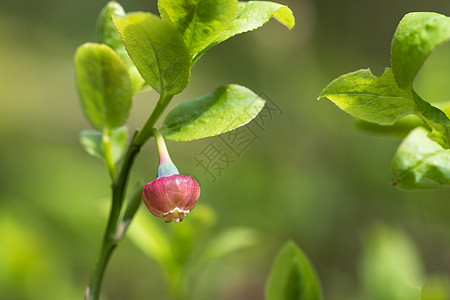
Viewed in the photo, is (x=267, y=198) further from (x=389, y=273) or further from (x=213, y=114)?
(x=213, y=114)

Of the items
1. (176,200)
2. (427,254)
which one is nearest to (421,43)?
(176,200)

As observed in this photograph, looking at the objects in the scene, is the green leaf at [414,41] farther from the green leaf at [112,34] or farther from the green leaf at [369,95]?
the green leaf at [112,34]

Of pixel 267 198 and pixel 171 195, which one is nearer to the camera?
pixel 171 195

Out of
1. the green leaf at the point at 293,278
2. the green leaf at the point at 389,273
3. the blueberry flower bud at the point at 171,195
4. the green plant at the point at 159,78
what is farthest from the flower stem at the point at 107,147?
the green leaf at the point at 389,273

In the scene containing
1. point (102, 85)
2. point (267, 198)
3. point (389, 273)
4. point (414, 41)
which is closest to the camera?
point (414, 41)

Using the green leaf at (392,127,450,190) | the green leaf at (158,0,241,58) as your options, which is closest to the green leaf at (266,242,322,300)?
the green leaf at (392,127,450,190)

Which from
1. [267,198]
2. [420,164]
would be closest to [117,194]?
[420,164]
